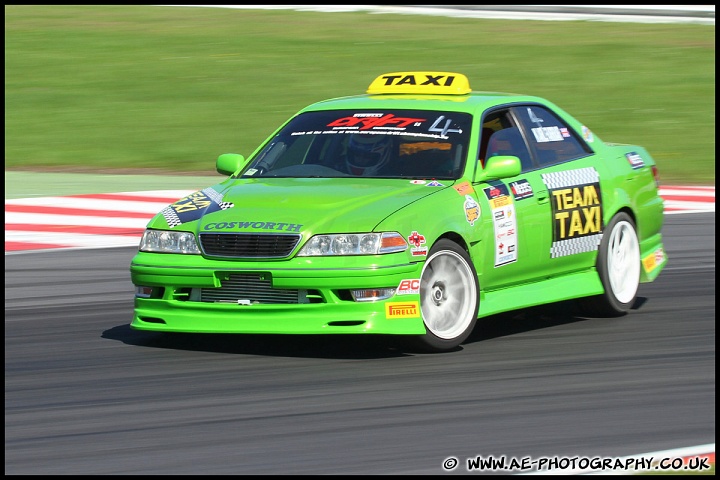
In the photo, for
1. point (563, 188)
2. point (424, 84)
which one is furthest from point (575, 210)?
point (424, 84)

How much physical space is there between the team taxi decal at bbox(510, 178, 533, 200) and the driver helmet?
80 centimetres

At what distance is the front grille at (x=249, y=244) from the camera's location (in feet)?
25.0

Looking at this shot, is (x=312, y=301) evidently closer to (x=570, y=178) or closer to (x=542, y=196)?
(x=542, y=196)

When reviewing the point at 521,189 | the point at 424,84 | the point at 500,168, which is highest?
the point at 424,84

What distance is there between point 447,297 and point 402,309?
1.52 ft

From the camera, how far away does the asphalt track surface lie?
5730 mm

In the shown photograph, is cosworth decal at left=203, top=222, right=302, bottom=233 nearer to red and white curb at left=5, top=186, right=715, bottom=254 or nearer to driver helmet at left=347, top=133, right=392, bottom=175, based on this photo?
driver helmet at left=347, top=133, right=392, bottom=175

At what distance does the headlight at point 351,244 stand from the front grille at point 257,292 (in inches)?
9.6

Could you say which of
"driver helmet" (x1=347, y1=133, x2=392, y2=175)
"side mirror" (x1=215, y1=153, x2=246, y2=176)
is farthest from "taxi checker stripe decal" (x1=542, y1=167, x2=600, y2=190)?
"side mirror" (x1=215, y1=153, x2=246, y2=176)

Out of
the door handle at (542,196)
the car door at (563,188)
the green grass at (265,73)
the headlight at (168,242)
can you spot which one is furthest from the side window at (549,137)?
the green grass at (265,73)

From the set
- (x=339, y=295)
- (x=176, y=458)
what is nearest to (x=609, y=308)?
(x=339, y=295)

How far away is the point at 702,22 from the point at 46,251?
68.6 ft

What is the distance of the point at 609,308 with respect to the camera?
9258 mm

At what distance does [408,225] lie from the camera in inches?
302
